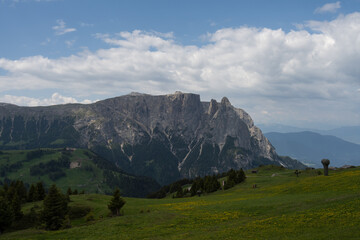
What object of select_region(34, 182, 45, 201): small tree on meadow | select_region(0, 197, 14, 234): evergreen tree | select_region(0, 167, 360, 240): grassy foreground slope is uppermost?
select_region(0, 167, 360, 240): grassy foreground slope

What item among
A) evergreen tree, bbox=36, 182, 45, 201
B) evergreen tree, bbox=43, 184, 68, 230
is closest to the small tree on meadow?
evergreen tree, bbox=36, 182, 45, 201

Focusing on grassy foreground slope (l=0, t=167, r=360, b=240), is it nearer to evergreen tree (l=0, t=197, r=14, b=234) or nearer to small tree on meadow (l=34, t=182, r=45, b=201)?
evergreen tree (l=0, t=197, r=14, b=234)

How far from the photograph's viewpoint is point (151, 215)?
2002 inches

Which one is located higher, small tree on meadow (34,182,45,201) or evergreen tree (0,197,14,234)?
evergreen tree (0,197,14,234)

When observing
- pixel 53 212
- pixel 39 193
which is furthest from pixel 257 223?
pixel 39 193

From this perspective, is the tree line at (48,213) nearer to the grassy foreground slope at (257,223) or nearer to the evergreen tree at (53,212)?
the evergreen tree at (53,212)

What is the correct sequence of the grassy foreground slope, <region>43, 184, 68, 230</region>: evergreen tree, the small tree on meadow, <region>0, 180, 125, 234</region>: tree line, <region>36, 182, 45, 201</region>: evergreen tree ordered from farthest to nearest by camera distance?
<region>36, 182, 45, 201</region>: evergreen tree, the small tree on meadow, <region>0, 180, 125, 234</region>: tree line, <region>43, 184, 68, 230</region>: evergreen tree, the grassy foreground slope

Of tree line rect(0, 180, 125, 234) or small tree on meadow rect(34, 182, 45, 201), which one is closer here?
tree line rect(0, 180, 125, 234)

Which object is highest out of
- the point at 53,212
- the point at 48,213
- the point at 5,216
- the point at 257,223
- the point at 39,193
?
the point at 257,223

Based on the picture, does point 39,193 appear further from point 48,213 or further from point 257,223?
point 257,223

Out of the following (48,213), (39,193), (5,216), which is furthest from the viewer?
(39,193)

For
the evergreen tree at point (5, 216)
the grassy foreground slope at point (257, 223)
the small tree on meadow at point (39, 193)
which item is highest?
the grassy foreground slope at point (257, 223)

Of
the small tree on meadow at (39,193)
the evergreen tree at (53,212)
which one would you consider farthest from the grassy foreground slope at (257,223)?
the small tree on meadow at (39,193)

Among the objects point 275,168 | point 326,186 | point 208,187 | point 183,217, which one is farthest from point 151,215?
point 275,168
